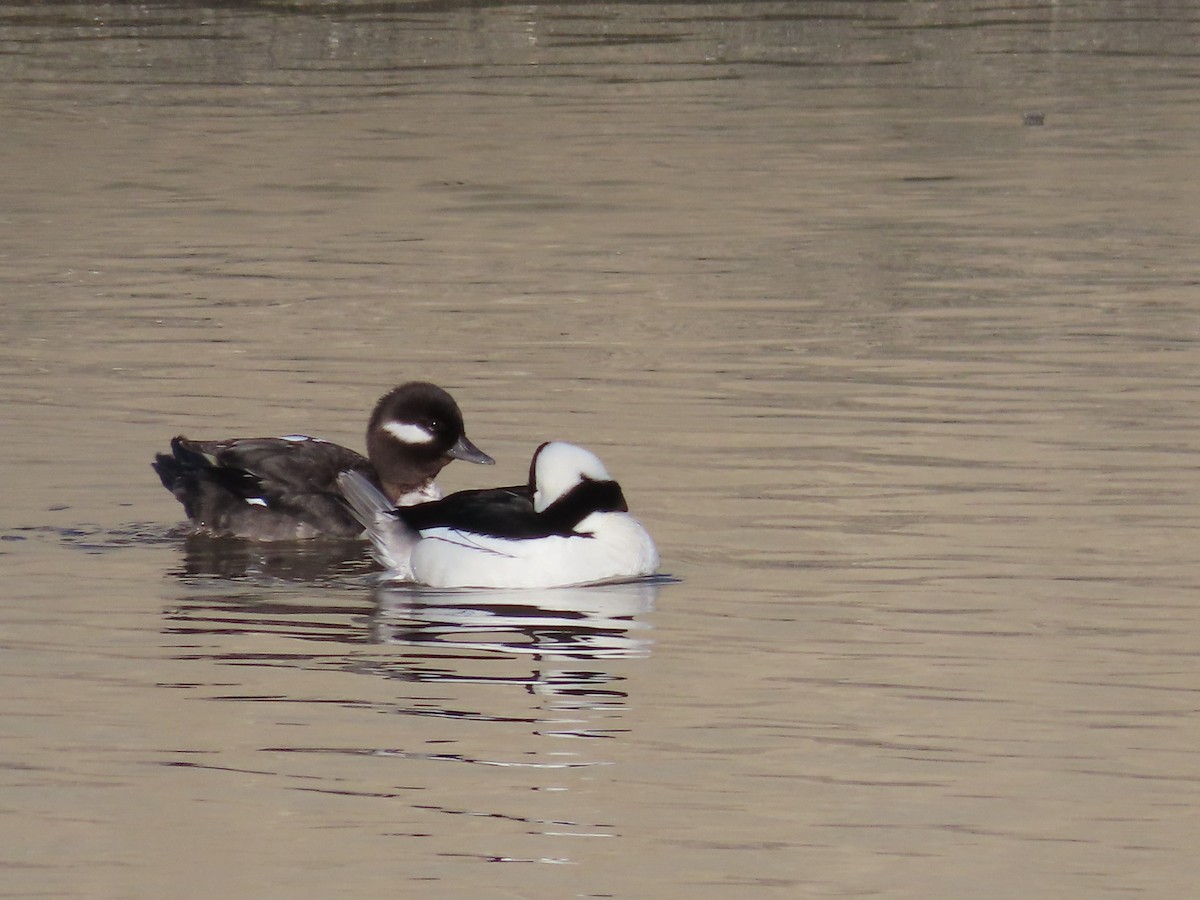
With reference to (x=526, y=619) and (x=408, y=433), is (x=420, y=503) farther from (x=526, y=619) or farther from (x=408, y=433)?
(x=526, y=619)

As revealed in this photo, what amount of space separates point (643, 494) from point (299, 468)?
1596mm

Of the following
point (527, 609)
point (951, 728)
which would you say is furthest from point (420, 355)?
point (951, 728)

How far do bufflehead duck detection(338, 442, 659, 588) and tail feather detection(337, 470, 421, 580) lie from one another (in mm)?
101

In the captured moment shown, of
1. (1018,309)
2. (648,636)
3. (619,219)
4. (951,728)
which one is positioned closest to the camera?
(951,728)

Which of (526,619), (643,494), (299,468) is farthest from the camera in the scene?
(643,494)

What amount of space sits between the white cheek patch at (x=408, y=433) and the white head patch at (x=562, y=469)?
4.71ft

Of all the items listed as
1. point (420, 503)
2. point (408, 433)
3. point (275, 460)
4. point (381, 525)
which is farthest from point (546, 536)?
point (275, 460)

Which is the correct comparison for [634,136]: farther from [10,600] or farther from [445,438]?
[10,600]

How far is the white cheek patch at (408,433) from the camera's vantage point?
40.5 ft

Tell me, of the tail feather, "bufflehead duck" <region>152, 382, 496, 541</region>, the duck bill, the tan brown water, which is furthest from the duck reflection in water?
the duck bill

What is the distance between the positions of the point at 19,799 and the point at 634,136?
18480mm

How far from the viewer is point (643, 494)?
12273 millimetres

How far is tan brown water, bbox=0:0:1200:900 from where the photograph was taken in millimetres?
7672

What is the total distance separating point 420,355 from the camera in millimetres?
15547
